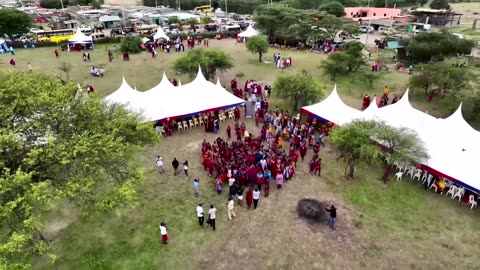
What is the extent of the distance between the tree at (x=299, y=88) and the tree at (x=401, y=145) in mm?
7016

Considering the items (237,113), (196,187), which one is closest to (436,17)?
(237,113)

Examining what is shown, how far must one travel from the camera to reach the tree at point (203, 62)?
24.6 meters

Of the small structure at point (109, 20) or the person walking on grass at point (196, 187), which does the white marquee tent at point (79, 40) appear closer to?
the small structure at point (109, 20)

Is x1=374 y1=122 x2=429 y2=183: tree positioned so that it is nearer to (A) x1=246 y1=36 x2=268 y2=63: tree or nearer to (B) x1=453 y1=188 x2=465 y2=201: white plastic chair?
(B) x1=453 y1=188 x2=465 y2=201: white plastic chair

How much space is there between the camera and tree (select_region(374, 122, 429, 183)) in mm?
13383

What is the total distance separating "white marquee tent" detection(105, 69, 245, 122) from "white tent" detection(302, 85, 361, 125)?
13.5 feet

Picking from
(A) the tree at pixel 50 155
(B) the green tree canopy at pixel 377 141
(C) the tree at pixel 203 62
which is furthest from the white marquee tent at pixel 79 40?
(B) the green tree canopy at pixel 377 141

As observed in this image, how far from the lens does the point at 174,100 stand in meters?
19.2

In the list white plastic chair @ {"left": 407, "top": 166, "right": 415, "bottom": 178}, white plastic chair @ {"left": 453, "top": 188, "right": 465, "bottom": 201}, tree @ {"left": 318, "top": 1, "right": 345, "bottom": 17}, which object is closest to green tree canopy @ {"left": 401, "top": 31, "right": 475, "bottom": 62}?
white plastic chair @ {"left": 407, "top": 166, "right": 415, "bottom": 178}

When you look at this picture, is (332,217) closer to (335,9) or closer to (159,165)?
(159,165)

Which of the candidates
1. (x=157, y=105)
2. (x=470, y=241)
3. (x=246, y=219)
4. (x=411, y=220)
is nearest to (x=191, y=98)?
(x=157, y=105)

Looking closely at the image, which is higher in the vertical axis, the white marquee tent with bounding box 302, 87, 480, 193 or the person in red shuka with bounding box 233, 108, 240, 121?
the white marquee tent with bounding box 302, 87, 480, 193

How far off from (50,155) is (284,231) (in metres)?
7.35

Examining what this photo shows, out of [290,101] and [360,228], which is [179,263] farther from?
[290,101]
